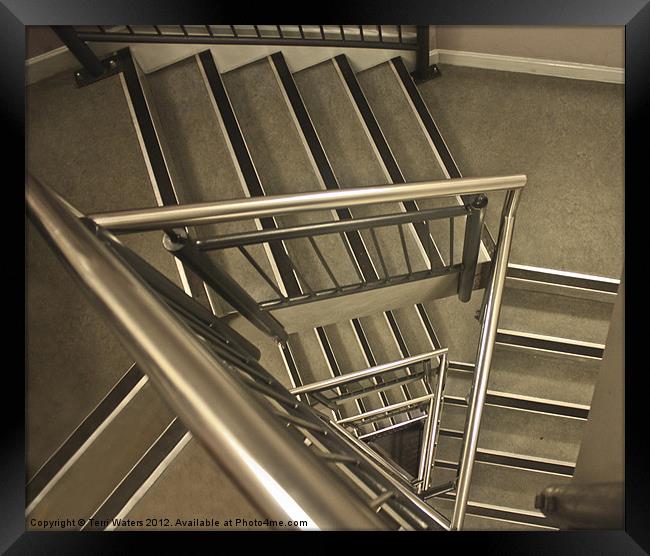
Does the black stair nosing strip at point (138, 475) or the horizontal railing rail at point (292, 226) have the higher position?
the horizontal railing rail at point (292, 226)

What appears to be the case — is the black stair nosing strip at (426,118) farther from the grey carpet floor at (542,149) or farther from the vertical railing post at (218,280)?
the vertical railing post at (218,280)

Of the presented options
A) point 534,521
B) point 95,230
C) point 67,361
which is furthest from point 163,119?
point 534,521

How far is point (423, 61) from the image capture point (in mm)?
2549

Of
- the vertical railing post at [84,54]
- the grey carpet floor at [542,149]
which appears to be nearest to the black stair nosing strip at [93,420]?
the vertical railing post at [84,54]

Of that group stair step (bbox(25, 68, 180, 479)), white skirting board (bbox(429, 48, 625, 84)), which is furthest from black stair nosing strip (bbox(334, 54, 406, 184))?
stair step (bbox(25, 68, 180, 479))

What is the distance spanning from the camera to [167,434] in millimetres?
1736

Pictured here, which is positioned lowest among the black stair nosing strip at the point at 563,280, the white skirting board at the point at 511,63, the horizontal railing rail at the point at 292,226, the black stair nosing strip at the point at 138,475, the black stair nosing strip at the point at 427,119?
the black stair nosing strip at the point at 138,475

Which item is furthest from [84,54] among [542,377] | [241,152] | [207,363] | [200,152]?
[542,377]

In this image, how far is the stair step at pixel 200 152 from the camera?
2076mm

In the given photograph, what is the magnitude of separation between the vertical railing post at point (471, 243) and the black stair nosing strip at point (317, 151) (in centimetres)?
41

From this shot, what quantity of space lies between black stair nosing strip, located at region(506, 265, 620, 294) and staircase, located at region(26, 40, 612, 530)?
0.4 inches

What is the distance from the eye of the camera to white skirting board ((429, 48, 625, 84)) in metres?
2.31

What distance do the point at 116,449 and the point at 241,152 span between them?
54.8 inches
